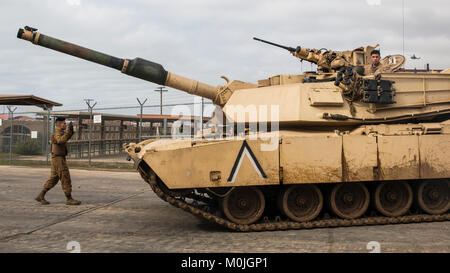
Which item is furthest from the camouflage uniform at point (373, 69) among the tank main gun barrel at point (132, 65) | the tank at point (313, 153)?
the tank main gun barrel at point (132, 65)

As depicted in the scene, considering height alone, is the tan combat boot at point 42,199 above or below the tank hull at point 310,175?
below

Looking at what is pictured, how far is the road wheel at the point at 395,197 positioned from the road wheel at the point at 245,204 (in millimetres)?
2437

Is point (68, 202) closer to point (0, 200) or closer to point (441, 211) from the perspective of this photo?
point (0, 200)

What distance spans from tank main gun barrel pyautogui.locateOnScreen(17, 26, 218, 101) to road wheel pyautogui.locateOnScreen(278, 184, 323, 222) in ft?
9.53

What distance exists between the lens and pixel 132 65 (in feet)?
28.7

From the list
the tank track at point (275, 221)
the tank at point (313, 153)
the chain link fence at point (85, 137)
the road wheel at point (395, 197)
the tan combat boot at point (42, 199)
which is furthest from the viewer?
the chain link fence at point (85, 137)

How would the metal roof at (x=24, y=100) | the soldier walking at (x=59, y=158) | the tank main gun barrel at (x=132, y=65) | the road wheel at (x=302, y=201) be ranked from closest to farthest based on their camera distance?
the road wheel at (x=302, y=201) → the tank main gun barrel at (x=132, y=65) → the soldier walking at (x=59, y=158) → the metal roof at (x=24, y=100)

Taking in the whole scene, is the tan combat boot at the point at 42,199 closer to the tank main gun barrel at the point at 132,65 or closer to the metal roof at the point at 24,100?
the tank main gun barrel at the point at 132,65

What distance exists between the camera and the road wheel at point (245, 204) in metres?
7.54

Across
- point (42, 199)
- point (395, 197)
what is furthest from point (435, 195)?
point (42, 199)

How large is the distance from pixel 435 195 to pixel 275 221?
→ 11.2 ft

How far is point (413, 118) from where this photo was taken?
28.6 feet

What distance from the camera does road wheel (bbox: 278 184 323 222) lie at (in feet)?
25.3
